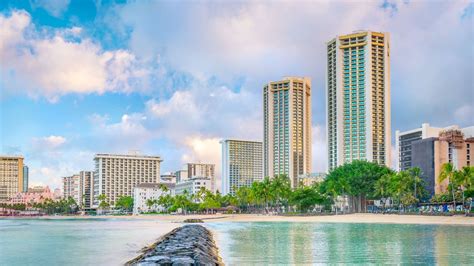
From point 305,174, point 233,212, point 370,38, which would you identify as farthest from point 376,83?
point 233,212

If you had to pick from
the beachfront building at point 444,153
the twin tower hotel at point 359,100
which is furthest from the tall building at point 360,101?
the beachfront building at point 444,153

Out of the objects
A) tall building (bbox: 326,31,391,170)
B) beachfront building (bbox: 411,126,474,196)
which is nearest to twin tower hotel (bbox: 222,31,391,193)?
tall building (bbox: 326,31,391,170)

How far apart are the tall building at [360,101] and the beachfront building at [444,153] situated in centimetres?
2192

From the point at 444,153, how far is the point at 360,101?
33615 millimetres

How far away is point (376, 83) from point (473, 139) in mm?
35594

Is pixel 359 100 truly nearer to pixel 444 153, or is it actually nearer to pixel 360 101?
pixel 360 101

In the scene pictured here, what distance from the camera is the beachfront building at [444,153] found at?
133 m

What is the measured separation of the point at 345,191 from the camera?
120750mm

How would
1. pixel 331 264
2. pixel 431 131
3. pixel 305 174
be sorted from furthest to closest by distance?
1. pixel 305 174
2. pixel 431 131
3. pixel 331 264

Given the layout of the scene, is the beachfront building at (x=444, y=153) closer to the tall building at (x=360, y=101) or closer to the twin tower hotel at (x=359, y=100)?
the twin tower hotel at (x=359, y=100)

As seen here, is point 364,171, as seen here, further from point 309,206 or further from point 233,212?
point 233,212

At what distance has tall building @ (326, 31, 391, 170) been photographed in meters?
160

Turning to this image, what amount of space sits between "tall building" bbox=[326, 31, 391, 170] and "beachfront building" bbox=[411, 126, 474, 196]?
21915mm

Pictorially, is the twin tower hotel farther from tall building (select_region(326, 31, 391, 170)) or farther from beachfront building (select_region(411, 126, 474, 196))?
beachfront building (select_region(411, 126, 474, 196))
